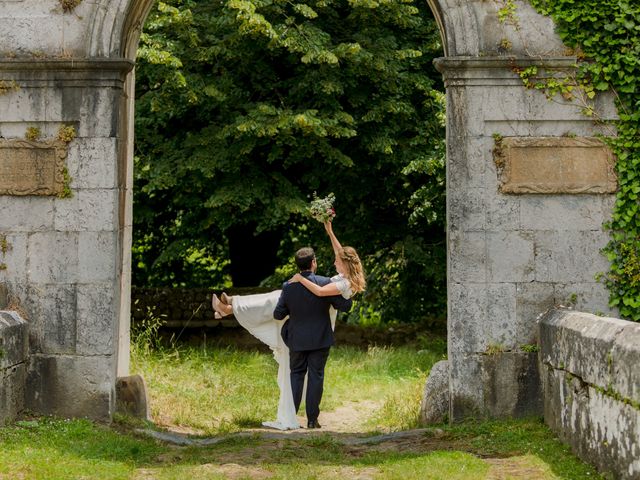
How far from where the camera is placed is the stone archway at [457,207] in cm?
705

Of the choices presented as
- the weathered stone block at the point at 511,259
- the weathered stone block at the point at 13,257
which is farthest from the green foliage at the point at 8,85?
the weathered stone block at the point at 511,259

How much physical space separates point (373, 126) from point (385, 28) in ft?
3.96

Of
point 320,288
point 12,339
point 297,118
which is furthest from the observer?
point 297,118

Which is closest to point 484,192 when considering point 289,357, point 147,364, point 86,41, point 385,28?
point 289,357

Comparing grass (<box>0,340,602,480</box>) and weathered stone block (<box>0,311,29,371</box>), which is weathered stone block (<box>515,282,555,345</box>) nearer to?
grass (<box>0,340,602,480</box>)

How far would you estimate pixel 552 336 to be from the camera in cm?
643

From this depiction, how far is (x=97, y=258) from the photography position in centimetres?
718

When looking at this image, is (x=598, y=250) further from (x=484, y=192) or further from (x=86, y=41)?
(x=86, y=41)

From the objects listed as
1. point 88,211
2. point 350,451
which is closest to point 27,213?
point 88,211

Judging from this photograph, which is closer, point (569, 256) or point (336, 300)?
point (569, 256)

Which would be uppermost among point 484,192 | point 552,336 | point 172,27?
point 172,27

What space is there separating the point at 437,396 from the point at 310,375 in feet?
3.84

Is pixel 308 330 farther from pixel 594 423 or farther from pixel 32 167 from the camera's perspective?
pixel 594 423

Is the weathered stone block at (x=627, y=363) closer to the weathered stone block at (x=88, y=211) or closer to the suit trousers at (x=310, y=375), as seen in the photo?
the suit trousers at (x=310, y=375)
